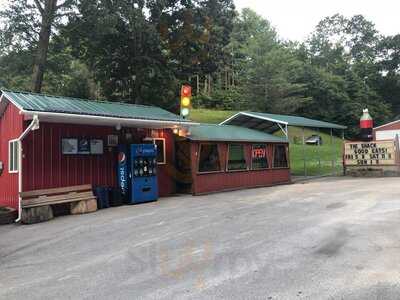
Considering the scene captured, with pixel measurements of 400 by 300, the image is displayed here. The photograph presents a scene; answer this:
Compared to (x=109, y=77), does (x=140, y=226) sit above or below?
below

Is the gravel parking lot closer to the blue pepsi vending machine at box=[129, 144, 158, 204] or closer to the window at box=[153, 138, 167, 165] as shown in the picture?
the blue pepsi vending machine at box=[129, 144, 158, 204]

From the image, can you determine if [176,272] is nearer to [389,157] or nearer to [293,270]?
[293,270]

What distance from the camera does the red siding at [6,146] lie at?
10445 millimetres

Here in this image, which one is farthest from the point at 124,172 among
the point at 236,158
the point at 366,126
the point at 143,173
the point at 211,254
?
the point at 366,126

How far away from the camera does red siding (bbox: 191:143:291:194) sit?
1377cm

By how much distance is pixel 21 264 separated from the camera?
5859 mm

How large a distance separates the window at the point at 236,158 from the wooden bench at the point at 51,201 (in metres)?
6.03

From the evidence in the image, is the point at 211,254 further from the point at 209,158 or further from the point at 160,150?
the point at 209,158

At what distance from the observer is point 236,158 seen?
15.6 meters

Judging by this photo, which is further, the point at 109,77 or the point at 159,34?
the point at 109,77

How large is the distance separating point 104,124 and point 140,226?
15.3ft

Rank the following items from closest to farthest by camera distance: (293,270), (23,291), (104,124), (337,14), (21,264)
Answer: (23,291)
(293,270)
(21,264)
(104,124)
(337,14)

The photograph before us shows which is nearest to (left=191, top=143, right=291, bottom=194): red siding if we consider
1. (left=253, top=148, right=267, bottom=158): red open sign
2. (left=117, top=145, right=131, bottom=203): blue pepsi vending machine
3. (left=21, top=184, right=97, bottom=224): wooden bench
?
(left=253, top=148, right=267, bottom=158): red open sign

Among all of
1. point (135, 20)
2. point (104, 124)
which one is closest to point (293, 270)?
point (104, 124)
